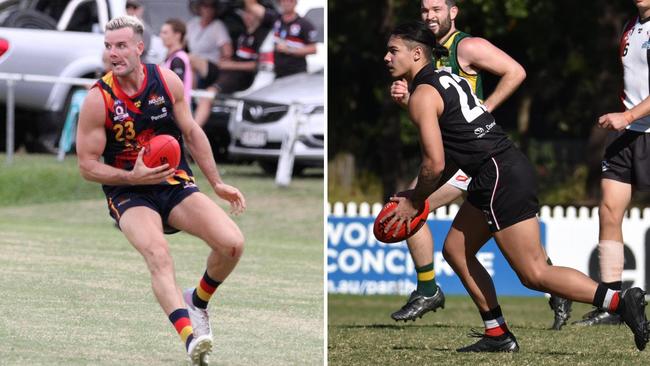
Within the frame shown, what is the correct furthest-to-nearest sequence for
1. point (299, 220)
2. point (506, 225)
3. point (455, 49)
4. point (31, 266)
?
point (299, 220) < point (31, 266) < point (455, 49) < point (506, 225)

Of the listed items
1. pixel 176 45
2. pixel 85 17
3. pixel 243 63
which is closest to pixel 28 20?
pixel 85 17

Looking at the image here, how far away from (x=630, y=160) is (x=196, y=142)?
3.02 m

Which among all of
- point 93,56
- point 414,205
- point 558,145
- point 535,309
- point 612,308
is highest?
point 414,205

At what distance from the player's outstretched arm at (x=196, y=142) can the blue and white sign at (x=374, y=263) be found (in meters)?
9.58

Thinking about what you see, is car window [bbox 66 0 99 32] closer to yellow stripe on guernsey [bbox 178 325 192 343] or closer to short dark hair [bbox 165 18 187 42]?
short dark hair [bbox 165 18 187 42]

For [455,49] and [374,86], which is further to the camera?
[374,86]

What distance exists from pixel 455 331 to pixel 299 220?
327 inches

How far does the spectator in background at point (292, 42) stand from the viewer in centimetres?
2072

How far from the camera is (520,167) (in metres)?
7.52

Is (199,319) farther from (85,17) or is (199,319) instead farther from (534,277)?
(85,17)

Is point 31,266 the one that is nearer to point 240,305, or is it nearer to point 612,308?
point 240,305

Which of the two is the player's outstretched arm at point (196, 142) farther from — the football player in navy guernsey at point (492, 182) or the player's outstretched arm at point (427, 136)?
the player's outstretched arm at point (427, 136)

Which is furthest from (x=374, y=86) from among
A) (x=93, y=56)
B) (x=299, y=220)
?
(x=299, y=220)

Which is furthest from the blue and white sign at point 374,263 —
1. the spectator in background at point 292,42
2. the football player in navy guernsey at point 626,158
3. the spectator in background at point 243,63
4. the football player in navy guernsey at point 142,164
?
the football player in navy guernsey at point 142,164
